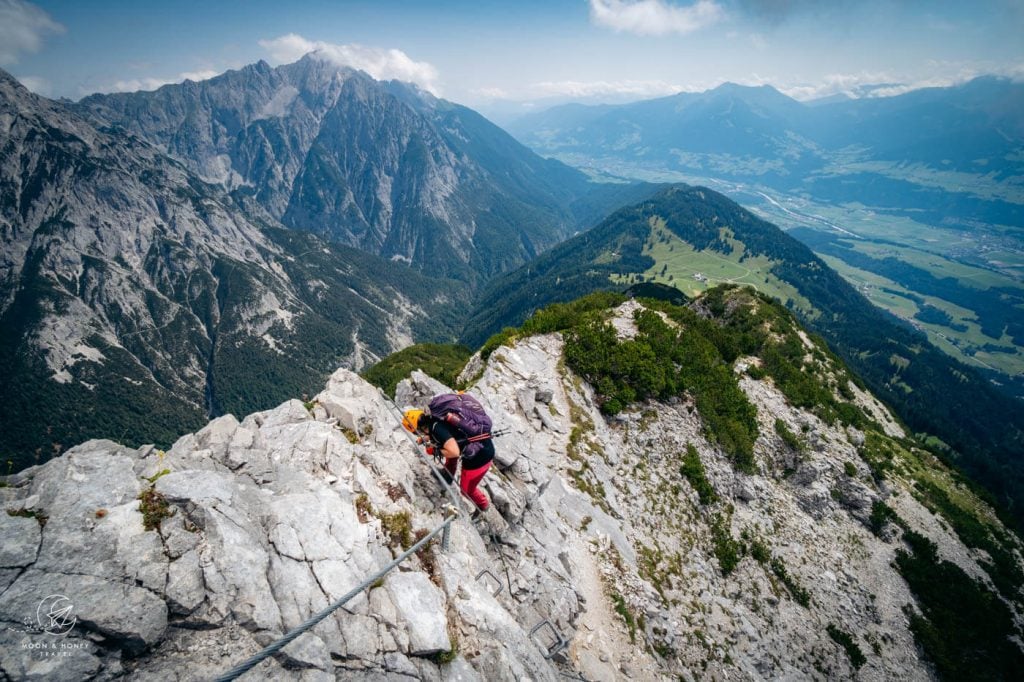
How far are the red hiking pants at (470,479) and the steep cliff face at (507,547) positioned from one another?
95 cm

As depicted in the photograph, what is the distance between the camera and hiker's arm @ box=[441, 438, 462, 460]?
43.1 feet

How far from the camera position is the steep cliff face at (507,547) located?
8.49 meters

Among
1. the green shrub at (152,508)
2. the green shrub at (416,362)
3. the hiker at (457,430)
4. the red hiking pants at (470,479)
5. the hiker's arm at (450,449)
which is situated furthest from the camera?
the green shrub at (416,362)

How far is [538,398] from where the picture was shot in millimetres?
27719

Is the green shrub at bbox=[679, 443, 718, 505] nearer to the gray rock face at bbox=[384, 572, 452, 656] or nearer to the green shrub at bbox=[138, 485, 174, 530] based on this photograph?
the gray rock face at bbox=[384, 572, 452, 656]

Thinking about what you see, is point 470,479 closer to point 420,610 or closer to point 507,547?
point 507,547

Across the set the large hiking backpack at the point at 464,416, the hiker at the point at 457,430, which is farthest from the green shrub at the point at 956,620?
the large hiking backpack at the point at 464,416

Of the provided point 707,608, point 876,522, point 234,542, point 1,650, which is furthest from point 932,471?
point 1,650

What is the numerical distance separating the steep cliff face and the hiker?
1190 millimetres

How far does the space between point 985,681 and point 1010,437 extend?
772 ft

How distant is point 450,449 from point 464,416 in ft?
3.64

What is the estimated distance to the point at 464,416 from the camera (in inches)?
533

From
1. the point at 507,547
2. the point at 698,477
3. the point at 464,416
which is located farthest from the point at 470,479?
the point at 698,477

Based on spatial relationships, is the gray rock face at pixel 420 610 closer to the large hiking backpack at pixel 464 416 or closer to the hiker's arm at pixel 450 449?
the hiker's arm at pixel 450 449
